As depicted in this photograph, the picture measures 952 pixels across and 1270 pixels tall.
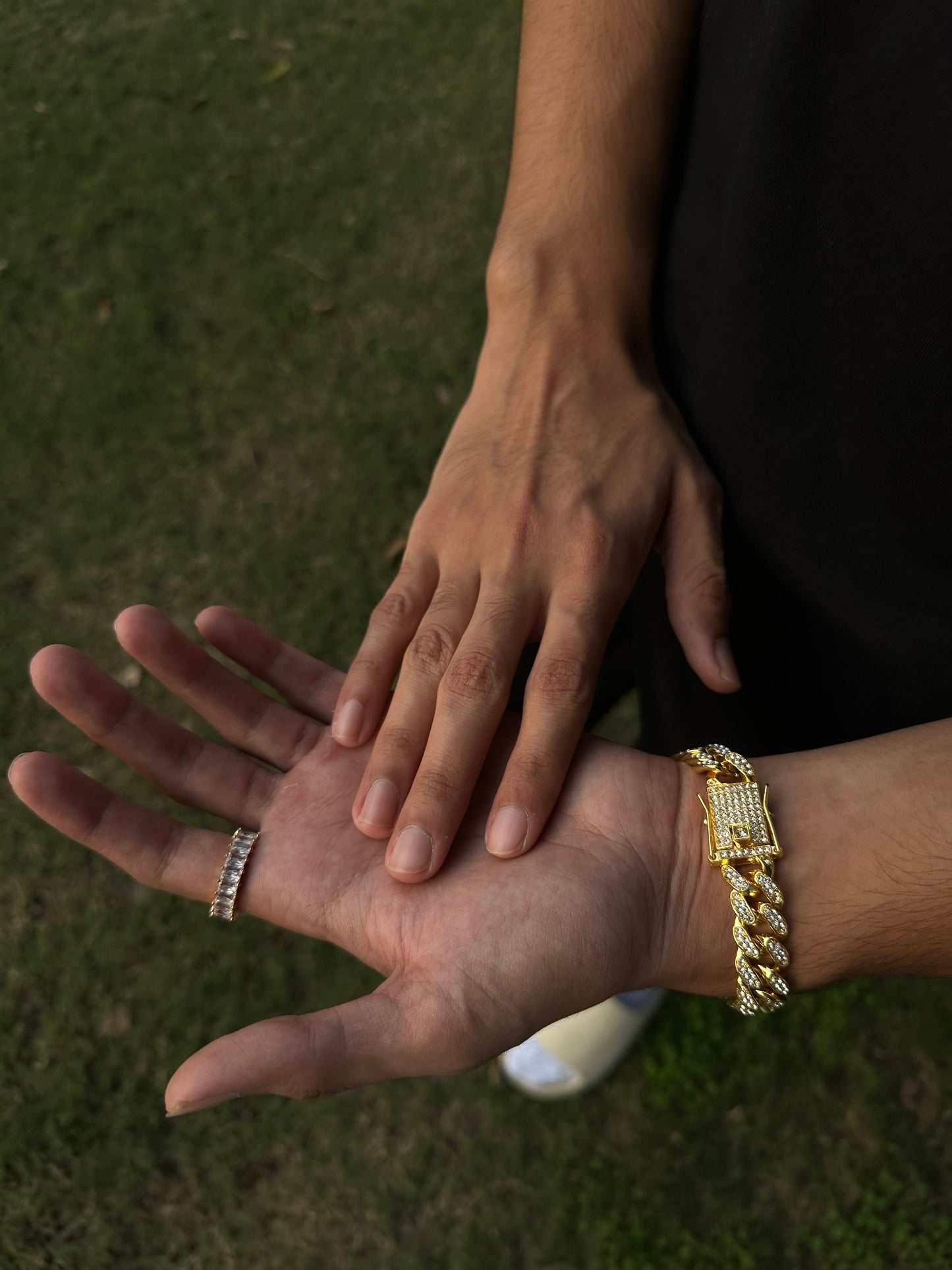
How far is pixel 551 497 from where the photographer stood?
184cm

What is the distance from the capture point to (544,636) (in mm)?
1778

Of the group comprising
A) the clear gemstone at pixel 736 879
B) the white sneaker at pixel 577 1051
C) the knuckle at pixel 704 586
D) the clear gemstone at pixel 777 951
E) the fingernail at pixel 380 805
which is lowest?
the white sneaker at pixel 577 1051

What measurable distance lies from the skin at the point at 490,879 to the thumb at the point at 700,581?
Result: 22 cm

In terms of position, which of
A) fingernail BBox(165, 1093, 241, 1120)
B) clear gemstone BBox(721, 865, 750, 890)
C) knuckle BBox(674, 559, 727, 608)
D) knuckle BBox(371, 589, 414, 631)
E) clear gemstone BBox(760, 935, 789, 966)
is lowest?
fingernail BBox(165, 1093, 241, 1120)

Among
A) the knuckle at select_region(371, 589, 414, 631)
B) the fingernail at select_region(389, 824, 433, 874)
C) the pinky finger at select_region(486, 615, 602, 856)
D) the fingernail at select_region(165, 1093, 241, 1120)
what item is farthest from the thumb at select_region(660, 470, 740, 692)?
the fingernail at select_region(165, 1093, 241, 1120)

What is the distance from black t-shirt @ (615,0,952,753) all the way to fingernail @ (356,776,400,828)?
2.85 feet

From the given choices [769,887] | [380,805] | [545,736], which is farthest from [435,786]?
[769,887]

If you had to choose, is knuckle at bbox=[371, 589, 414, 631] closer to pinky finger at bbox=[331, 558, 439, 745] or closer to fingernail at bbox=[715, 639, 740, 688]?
pinky finger at bbox=[331, 558, 439, 745]

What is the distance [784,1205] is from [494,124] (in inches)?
Answer: 186

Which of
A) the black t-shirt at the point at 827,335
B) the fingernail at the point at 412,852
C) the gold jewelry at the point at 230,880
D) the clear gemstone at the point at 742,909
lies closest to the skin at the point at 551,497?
the fingernail at the point at 412,852

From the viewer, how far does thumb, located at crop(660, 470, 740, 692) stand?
5.90 ft

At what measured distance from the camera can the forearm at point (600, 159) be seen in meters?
1.95

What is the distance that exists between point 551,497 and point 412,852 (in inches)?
29.6

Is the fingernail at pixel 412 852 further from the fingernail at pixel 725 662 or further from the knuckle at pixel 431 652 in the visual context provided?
the fingernail at pixel 725 662
